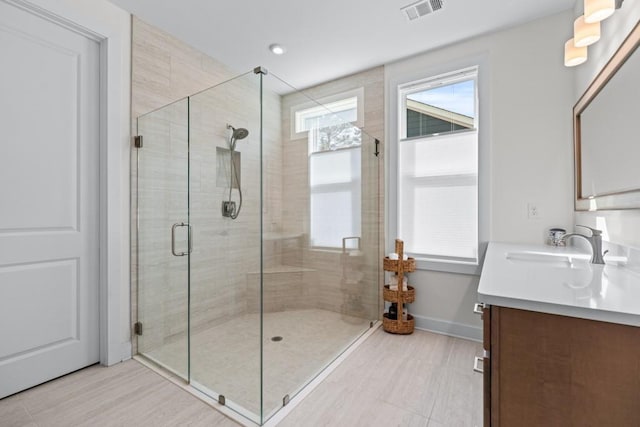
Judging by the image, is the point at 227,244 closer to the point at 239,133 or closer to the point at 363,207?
the point at 239,133

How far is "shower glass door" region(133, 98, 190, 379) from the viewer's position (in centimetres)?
200

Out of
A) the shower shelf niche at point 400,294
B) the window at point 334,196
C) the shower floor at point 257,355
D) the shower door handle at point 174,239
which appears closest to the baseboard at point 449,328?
the shower shelf niche at point 400,294

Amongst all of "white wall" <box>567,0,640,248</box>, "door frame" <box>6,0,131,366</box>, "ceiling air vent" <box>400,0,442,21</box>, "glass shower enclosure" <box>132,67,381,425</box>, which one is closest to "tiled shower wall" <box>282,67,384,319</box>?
"glass shower enclosure" <box>132,67,381,425</box>

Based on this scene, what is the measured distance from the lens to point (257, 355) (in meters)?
1.59

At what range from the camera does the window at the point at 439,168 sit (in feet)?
8.21

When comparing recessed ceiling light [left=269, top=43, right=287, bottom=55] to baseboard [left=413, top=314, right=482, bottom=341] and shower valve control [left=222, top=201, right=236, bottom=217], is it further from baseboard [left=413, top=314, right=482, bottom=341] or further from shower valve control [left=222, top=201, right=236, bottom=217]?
baseboard [left=413, top=314, right=482, bottom=341]

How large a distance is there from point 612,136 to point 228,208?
2098 mm

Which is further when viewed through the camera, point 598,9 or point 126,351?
point 126,351

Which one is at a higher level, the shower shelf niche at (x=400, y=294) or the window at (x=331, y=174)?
the window at (x=331, y=174)

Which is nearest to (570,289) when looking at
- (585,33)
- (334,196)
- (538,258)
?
(538,258)

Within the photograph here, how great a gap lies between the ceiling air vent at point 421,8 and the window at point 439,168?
2.11ft

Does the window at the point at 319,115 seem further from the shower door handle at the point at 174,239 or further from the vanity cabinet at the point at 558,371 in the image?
the vanity cabinet at the point at 558,371

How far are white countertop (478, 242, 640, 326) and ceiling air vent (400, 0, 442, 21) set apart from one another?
5.84 ft

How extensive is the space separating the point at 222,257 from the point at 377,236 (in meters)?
1.55
